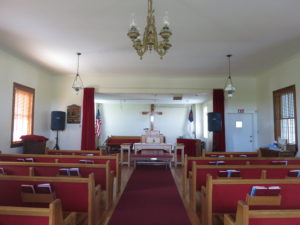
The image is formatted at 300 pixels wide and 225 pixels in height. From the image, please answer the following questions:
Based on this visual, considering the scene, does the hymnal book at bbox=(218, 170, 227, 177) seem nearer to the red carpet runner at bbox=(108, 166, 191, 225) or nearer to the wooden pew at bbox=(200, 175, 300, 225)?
the wooden pew at bbox=(200, 175, 300, 225)

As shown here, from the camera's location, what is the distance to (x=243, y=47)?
5.36m

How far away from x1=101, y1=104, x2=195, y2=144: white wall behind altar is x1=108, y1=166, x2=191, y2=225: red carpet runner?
7.39m

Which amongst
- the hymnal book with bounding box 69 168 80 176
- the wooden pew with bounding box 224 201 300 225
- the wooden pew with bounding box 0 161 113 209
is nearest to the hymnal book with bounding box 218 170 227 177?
the wooden pew with bounding box 0 161 113 209

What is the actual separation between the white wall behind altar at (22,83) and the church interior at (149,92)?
0.12 ft

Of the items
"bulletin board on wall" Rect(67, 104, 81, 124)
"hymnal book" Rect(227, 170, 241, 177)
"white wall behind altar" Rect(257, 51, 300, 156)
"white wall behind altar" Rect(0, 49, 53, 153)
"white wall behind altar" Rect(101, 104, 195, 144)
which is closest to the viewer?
"hymnal book" Rect(227, 170, 241, 177)

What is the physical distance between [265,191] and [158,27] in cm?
322

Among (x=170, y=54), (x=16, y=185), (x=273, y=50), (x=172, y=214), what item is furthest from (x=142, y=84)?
(x=16, y=185)

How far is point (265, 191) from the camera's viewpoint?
7.64 ft

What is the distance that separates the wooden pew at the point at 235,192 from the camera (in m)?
2.47

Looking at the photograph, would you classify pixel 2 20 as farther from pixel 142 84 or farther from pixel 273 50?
pixel 273 50

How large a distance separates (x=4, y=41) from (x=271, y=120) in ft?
24.4

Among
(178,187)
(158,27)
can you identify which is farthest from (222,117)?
(158,27)

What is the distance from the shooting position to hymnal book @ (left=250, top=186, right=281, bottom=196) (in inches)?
91.0

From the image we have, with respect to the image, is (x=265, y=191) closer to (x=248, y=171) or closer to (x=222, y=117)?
(x=248, y=171)
